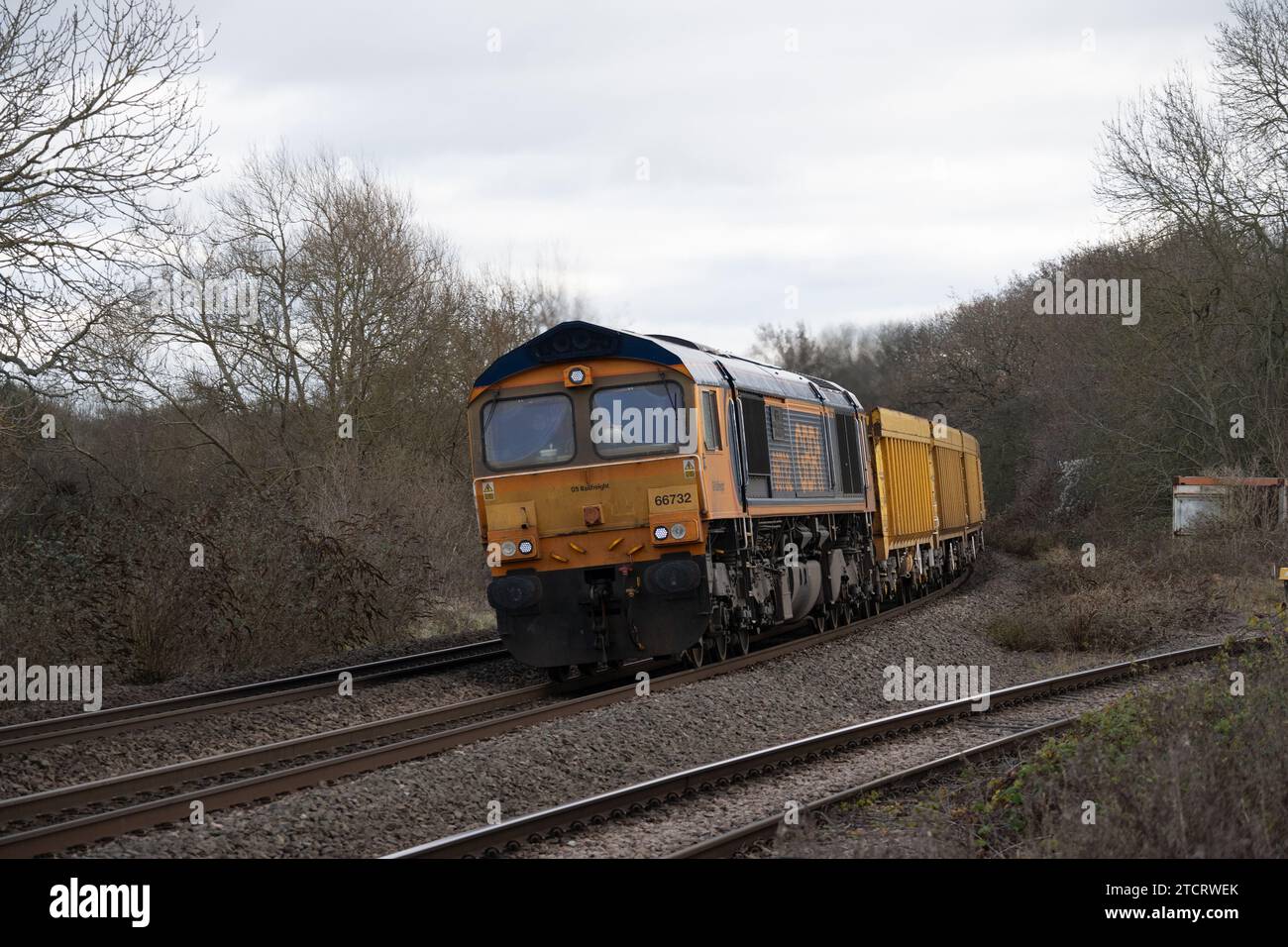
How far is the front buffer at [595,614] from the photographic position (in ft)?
42.7

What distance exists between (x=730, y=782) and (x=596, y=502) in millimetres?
4674

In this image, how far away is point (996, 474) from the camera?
50.0m

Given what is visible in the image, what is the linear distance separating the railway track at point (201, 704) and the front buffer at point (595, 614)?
1.71 meters

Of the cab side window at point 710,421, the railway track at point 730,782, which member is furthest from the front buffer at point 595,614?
the railway track at point 730,782

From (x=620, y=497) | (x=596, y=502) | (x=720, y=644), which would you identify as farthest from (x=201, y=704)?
(x=720, y=644)

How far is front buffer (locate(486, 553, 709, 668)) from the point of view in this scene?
13.0 meters

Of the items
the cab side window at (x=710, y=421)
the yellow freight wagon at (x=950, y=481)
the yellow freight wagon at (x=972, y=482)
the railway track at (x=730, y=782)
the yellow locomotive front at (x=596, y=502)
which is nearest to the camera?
the railway track at (x=730, y=782)

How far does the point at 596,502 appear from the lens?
13.3 m

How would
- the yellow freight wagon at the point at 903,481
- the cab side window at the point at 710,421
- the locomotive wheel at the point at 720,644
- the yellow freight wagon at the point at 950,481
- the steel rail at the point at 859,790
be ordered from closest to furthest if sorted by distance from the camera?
the steel rail at the point at 859,790, the cab side window at the point at 710,421, the locomotive wheel at the point at 720,644, the yellow freight wagon at the point at 903,481, the yellow freight wagon at the point at 950,481

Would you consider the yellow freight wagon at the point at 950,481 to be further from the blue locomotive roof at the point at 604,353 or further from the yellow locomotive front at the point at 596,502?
the yellow locomotive front at the point at 596,502

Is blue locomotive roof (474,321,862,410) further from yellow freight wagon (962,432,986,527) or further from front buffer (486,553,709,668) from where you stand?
yellow freight wagon (962,432,986,527)

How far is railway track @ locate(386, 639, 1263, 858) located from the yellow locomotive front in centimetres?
256

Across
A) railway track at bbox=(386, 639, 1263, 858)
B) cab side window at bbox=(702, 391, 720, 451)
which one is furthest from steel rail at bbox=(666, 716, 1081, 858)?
cab side window at bbox=(702, 391, 720, 451)
